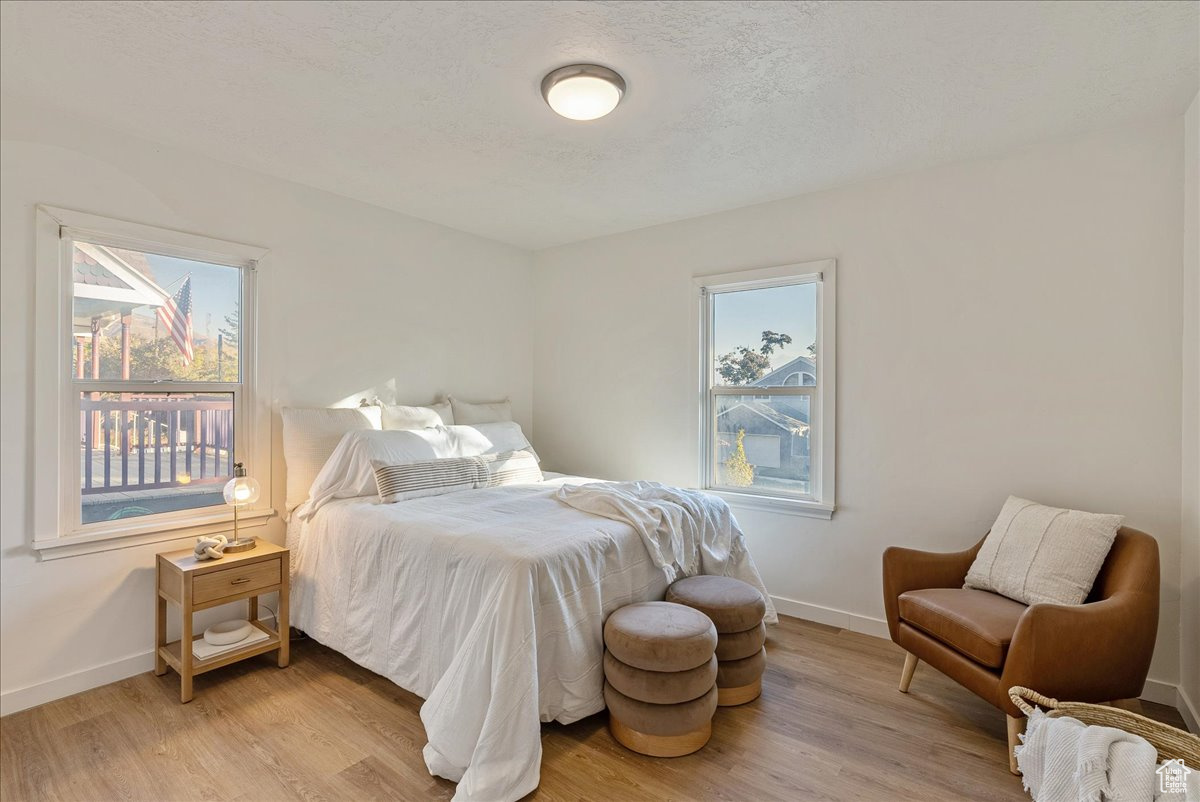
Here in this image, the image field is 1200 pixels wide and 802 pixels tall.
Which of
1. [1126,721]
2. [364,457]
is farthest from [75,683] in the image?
[1126,721]

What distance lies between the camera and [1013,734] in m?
2.02

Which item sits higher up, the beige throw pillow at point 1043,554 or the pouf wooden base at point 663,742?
the beige throw pillow at point 1043,554

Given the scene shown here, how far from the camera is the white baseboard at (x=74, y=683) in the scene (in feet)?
7.72

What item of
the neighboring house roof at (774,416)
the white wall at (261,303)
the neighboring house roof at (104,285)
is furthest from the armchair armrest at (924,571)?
the neighboring house roof at (104,285)

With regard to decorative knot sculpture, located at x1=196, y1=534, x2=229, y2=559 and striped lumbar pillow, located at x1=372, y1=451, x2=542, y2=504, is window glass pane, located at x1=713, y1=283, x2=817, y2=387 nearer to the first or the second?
striped lumbar pillow, located at x1=372, y1=451, x2=542, y2=504

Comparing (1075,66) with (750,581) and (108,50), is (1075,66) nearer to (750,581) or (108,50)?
(750,581)

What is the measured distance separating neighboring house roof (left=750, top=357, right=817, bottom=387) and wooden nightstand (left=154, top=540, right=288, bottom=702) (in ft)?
9.69

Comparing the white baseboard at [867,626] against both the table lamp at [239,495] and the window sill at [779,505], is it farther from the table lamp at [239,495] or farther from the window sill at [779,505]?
the table lamp at [239,495]

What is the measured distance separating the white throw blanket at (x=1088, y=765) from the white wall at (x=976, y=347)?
1.33 metres

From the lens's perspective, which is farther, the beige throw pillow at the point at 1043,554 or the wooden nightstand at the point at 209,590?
the wooden nightstand at the point at 209,590

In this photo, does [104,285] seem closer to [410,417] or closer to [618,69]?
[410,417]

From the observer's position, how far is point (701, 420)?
3.91 m

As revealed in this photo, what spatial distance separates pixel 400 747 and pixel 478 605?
640 millimetres

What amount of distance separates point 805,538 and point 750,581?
1.80 ft
